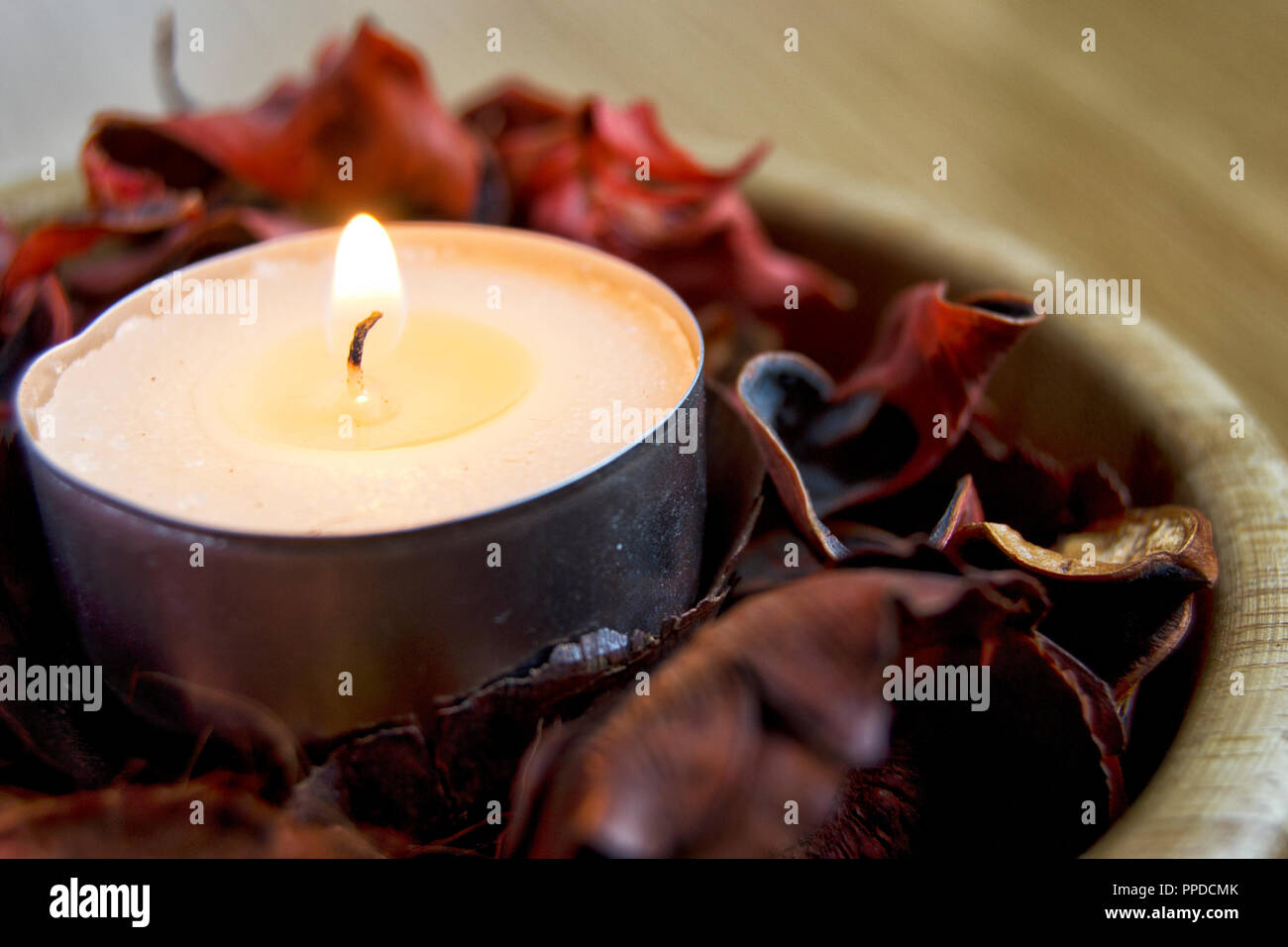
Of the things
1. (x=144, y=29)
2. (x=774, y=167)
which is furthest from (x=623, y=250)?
(x=144, y=29)

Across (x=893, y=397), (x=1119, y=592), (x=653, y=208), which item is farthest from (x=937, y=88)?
(x=1119, y=592)

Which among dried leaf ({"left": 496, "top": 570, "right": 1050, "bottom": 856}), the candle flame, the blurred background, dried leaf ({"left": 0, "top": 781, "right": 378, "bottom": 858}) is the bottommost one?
dried leaf ({"left": 0, "top": 781, "right": 378, "bottom": 858})

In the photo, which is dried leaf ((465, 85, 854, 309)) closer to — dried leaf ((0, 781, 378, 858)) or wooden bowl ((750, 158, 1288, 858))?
wooden bowl ((750, 158, 1288, 858))

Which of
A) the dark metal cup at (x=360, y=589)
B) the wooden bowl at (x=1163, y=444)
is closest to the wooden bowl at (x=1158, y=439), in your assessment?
the wooden bowl at (x=1163, y=444)

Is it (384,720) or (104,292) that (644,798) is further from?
(104,292)

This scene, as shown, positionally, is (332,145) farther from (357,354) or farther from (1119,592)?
(1119,592)

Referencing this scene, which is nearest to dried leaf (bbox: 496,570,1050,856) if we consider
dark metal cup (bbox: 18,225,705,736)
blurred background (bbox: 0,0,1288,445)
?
dark metal cup (bbox: 18,225,705,736)

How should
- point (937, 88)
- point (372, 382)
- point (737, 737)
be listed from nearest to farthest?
point (737, 737), point (372, 382), point (937, 88)
